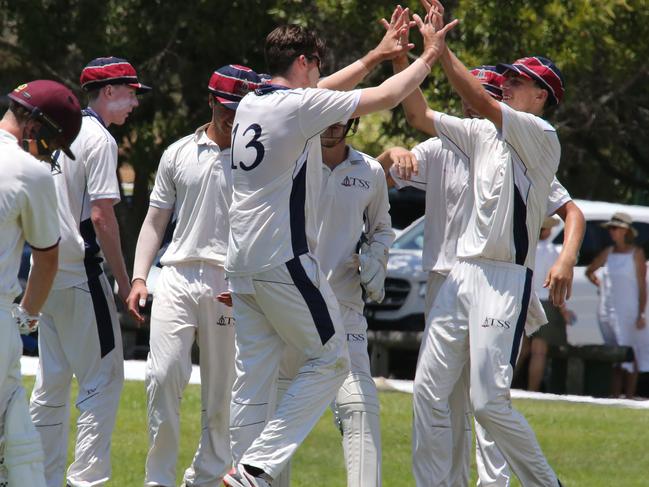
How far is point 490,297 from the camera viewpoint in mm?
7344

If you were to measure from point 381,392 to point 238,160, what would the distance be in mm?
6795

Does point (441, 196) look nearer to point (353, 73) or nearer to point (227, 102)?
point (353, 73)

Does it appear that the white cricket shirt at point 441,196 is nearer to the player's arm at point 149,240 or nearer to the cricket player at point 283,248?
the cricket player at point 283,248

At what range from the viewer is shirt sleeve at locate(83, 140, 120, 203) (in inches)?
312

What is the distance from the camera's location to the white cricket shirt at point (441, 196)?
317 inches

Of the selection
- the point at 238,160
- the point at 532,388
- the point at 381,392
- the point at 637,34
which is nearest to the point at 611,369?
the point at 532,388

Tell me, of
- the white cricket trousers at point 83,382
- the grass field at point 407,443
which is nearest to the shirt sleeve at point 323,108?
the white cricket trousers at point 83,382

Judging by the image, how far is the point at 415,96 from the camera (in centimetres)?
761

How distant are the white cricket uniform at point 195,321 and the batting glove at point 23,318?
5.86 feet

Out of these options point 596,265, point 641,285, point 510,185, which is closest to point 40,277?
point 510,185

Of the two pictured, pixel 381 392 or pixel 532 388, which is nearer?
pixel 381 392

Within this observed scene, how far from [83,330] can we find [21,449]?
217 centimetres

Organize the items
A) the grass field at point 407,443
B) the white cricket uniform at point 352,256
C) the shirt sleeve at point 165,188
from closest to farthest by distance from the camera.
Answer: the white cricket uniform at point 352,256 < the shirt sleeve at point 165,188 < the grass field at point 407,443

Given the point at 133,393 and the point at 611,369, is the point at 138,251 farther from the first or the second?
the point at 611,369
